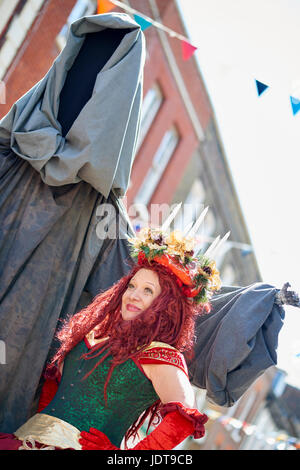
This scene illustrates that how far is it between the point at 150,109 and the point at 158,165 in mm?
1296

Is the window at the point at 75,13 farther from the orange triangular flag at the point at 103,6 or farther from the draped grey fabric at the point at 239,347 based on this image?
the draped grey fabric at the point at 239,347

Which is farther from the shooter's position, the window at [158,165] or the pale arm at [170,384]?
the window at [158,165]

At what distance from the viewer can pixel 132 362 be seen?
9.55 feet

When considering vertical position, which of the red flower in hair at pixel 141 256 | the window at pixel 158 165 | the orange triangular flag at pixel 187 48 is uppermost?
the orange triangular flag at pixel 187 48

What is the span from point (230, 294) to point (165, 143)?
911 cm

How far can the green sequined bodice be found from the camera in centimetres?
287

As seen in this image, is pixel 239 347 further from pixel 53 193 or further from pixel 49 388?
pixel 53 193

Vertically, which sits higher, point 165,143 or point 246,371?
point 246,371

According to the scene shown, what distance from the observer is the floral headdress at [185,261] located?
309cm

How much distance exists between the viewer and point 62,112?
3520 mm

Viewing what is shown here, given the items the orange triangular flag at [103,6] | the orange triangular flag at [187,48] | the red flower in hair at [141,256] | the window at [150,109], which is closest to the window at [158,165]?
the window at [150,109]

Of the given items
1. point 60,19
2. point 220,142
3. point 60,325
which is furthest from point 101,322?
point 220,142

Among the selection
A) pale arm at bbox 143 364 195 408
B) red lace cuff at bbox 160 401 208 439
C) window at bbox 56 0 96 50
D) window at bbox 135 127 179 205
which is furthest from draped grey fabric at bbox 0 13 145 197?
window at bbox 135 127 179 205

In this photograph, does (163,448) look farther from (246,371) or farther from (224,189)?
(224,189)
